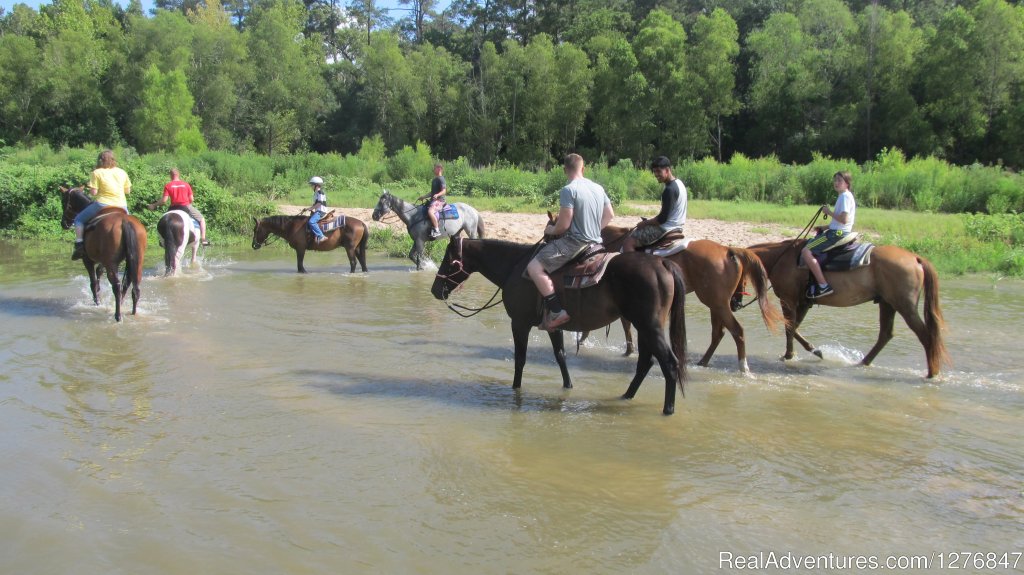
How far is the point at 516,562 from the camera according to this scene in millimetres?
4652

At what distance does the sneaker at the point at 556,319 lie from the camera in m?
7.69

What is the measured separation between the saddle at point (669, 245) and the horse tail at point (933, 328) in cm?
285

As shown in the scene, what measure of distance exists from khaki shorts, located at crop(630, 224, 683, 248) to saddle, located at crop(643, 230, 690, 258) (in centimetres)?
7

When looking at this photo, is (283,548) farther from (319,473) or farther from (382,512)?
(319,473)

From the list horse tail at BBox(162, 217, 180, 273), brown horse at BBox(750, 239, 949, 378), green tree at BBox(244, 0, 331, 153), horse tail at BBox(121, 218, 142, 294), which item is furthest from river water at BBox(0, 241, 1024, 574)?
green tree at BBox(244, 0, 331, 153)

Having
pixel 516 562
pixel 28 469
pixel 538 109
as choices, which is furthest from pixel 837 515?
pixel 538 109

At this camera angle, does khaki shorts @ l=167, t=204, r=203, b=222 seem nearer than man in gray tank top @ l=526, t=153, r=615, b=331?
No

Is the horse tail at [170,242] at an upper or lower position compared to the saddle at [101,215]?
lower

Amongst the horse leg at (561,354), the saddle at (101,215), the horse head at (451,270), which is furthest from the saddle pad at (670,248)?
the saddle at (101,215)

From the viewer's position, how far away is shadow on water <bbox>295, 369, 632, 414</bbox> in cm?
769

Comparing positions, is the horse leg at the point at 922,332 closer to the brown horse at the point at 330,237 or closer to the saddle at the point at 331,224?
the brown horse at the point at 330,237

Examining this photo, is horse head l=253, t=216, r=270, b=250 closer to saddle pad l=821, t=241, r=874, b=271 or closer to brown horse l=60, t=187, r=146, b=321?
brown horse l=60, t=187, r=146, b=321

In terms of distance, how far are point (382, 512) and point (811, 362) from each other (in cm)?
Result: 641

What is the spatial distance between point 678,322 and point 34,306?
10.6m
